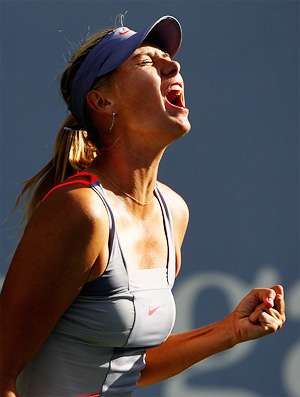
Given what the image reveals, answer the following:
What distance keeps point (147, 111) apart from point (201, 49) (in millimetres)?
1436

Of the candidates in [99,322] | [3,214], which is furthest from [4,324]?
[3,214]

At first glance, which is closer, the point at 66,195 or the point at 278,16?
the point at 66,195

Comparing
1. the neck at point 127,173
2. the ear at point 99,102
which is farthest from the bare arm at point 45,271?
the ear at point 99,102

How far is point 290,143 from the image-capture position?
302 centimetres

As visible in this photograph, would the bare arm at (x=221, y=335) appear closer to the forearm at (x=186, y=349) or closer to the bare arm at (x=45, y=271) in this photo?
the forearm at (x=186, y=349)

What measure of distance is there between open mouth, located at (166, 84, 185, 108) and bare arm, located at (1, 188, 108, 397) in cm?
43

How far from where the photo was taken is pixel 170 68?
1.71 metres

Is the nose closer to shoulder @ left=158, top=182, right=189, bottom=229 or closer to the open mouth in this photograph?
the open mouth

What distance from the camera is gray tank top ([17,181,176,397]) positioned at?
1.50 metres

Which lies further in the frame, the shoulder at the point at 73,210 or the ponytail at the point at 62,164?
the ponytail at the point at 62,164

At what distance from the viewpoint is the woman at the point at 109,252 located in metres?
1.43

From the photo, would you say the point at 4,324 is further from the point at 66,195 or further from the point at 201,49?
the point at 201,49

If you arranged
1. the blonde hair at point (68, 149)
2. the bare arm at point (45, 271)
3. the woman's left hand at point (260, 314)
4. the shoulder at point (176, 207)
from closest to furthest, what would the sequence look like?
1. the bare arm at point (45, 271)
2. the woman's left hand at point (260, 314)
3. the blonde hair at point (68, 149)
4. the shoulder at point (176, 207)

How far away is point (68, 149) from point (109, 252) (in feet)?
1.51
